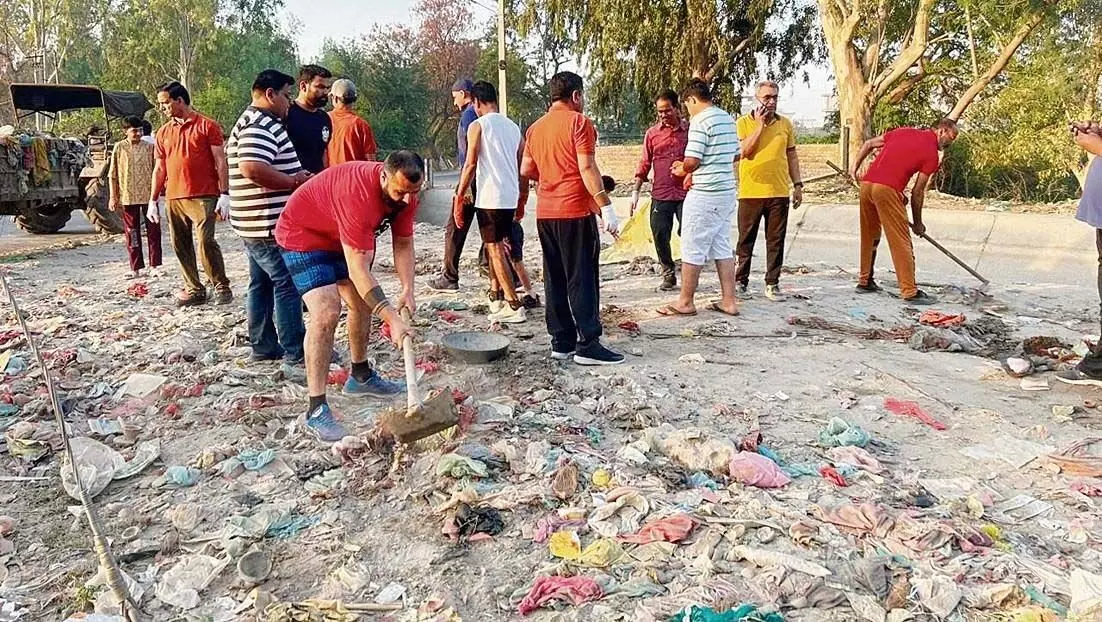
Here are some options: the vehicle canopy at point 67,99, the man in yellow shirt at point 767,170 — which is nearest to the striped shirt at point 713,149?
the man in yellow shirt at point 767,170

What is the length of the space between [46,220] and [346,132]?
8.73 metres

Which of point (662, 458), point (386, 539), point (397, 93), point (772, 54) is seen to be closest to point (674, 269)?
point (662, 458)

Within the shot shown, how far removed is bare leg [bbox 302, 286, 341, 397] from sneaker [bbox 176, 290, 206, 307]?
302 cm

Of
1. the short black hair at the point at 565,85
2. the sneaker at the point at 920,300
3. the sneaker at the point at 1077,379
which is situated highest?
the short black hair at the point at 565,85

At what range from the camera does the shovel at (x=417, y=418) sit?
332 cm

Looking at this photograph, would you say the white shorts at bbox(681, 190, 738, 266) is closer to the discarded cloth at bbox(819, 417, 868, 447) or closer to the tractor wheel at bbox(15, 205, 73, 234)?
the discarded cloth at bbox(819, 417, 868, 447)

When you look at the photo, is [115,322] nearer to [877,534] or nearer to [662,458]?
[662,458]

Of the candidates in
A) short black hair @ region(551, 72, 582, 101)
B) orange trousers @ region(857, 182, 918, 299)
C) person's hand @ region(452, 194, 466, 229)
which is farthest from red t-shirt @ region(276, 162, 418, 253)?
orange trousers @ region(857, 182, 918, 299)

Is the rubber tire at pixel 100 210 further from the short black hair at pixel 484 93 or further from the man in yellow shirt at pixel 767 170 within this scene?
the man in yellow shirt at pixel 767 170

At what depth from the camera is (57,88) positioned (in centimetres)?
1259

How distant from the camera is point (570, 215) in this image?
462 cm

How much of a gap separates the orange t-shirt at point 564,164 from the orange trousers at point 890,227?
291 centimetres

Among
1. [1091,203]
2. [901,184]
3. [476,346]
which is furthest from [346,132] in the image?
[1091,203]

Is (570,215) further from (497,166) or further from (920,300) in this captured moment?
(920,300)
